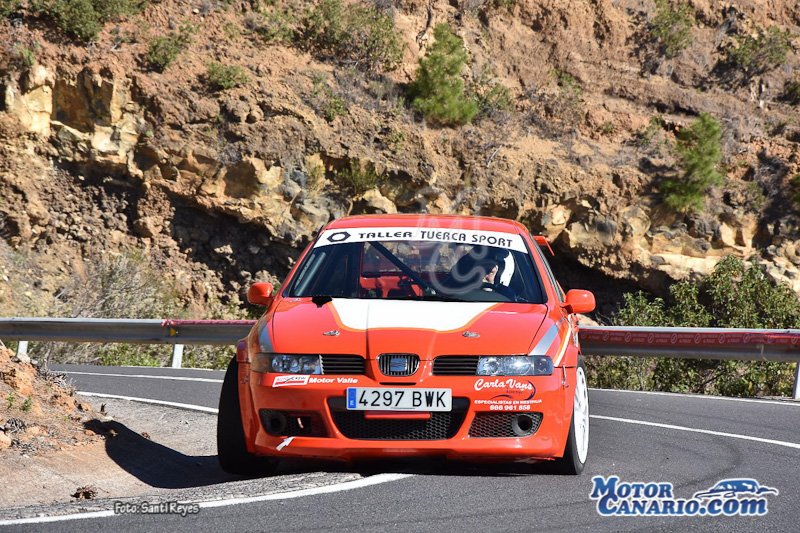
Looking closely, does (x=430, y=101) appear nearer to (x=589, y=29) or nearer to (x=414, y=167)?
(x=414, y=167)

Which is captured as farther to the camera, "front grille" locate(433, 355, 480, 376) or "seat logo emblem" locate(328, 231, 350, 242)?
"seat logo emblem" locate(328, 231, 350, 242)

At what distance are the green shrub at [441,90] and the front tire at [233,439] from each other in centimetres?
2219

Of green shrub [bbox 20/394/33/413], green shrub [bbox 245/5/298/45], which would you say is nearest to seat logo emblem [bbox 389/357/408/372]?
green shrub [bbox 20/394/33/413]

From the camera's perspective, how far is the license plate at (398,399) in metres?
4.79

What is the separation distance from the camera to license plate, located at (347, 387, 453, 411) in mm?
4785

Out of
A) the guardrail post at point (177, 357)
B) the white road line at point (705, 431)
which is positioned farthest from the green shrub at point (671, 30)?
the white road line at point (705, 431)

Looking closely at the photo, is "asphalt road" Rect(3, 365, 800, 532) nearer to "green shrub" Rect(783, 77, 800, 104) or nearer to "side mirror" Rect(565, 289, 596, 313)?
"side mirror" Rect(565, 289, 596, 313)

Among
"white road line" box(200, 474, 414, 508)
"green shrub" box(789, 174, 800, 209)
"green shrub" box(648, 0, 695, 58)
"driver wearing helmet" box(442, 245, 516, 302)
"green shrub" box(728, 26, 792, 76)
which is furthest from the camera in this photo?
"green shrub" box(728, 26, 792, 76)

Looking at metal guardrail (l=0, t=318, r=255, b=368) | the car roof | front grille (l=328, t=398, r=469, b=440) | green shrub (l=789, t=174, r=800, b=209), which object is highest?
the car roof

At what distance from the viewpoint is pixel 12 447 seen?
5.43m

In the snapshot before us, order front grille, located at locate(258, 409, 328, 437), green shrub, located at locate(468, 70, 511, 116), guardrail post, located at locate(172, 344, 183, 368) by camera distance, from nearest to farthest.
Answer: front grille, located at locate(258, 409, 328, 437), guardrail post, located at locate(172, 344, 183, 368), green shrub, located at locate(468, 70, 511, 116)

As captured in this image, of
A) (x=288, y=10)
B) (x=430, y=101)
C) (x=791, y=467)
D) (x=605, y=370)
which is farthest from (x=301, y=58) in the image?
(x=791, y=467)

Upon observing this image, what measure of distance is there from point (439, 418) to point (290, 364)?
0.88 metres

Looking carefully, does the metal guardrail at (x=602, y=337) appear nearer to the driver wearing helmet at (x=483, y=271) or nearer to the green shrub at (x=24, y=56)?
the driver wearing helmet at (x=483, y=271)
